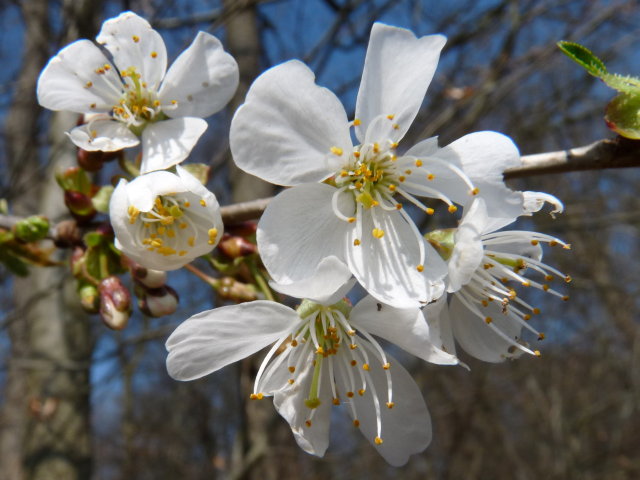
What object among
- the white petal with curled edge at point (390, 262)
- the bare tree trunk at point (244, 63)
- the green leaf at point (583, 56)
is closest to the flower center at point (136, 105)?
the white petal with curled edge at point (390, 262)

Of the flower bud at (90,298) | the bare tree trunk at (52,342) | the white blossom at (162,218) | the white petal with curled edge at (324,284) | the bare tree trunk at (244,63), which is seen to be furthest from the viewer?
the bare tree trunk at (244,63)

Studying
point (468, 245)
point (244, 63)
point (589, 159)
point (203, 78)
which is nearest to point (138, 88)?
point (203, 78)

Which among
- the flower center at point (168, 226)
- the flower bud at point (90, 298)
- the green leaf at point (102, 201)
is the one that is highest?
the flower center at point (168, 226)

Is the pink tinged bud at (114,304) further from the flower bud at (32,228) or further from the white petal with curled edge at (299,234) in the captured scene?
the white petal with curled edge at (299,234)

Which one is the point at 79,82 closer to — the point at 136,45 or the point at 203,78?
the point at 136,45

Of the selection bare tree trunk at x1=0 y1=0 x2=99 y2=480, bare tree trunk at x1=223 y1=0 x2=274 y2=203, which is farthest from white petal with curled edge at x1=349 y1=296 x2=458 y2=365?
bare tree trunk at x1=223 y1=0 x2=274 y2=203

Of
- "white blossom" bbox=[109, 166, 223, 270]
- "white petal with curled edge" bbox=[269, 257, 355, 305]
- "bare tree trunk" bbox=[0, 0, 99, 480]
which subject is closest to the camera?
"white petal with curled edge" bbox=[269, 257, 355, 305]

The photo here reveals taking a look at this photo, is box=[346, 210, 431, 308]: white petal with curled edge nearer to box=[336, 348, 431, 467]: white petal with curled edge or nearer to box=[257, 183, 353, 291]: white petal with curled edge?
box=[257, 183, 353, 291]: white petal with curled edge
